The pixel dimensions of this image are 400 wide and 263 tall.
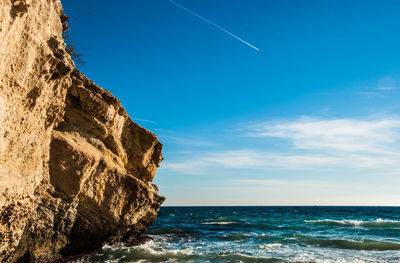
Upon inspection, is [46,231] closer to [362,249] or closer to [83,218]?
[83,218]

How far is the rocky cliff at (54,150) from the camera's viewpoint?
245 inches

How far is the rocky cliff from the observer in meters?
6.23

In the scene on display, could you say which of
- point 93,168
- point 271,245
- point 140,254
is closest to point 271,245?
point 271,245

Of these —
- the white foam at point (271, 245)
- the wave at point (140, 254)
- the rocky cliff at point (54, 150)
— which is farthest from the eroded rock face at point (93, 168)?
the white foam at point (271, 245)

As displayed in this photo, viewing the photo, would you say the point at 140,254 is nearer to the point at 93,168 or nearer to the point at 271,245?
the point at 93,168

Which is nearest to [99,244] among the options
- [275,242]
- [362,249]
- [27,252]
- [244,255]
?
[27,252]

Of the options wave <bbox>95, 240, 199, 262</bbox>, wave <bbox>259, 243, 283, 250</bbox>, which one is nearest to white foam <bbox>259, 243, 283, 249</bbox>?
wave <bbox>259, 243, 283, 250</bbox>

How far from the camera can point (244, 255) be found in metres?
12.6

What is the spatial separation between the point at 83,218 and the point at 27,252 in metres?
2.10

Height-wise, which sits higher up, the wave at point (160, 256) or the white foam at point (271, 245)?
the wave at point (160, 256)

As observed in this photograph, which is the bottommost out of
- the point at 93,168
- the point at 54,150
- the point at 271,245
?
the point at 271,245

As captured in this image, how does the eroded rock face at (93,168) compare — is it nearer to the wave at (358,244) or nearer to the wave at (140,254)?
the wave at (140,254)

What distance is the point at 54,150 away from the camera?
8.79 meters

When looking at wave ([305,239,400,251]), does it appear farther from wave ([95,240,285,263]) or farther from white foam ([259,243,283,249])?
wave ([95,240,285,263])
